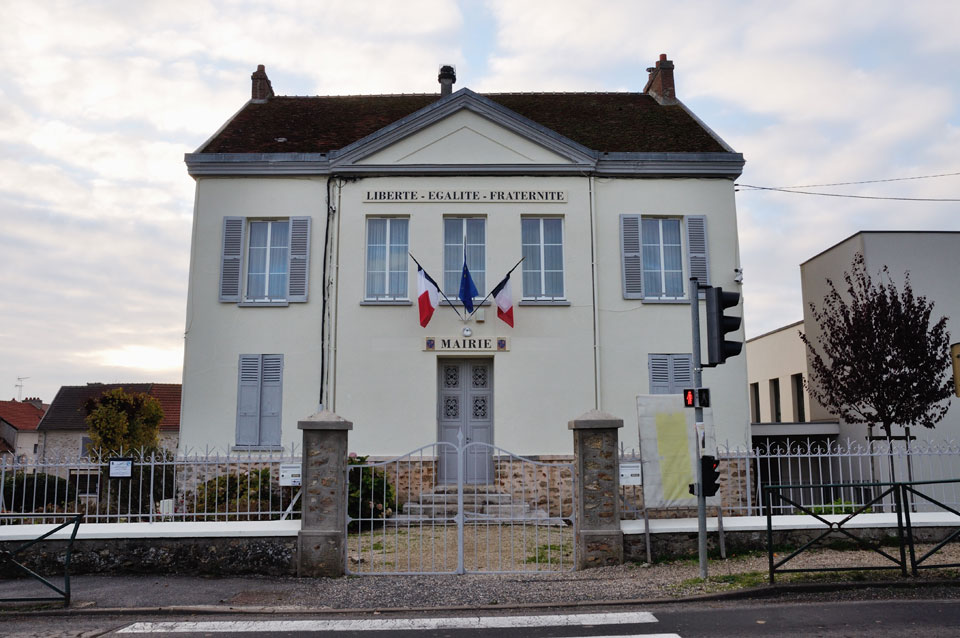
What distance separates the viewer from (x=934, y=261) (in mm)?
19406

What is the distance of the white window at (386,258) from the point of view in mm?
16125

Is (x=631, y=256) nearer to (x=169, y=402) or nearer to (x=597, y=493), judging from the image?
Result: (x=597, y=493)

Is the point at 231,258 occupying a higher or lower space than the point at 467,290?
higher

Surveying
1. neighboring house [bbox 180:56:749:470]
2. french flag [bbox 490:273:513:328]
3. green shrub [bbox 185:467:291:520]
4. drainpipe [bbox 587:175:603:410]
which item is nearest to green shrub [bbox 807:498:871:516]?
neighboring house [bbox 180:56:749:470]

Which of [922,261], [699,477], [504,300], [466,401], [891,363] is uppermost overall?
[922,261]

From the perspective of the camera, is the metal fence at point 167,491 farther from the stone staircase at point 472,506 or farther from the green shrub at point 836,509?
the green shrub at point 836,509

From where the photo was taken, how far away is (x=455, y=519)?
1055 cm

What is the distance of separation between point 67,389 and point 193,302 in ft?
116

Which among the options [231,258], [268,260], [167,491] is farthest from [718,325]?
[167,491]

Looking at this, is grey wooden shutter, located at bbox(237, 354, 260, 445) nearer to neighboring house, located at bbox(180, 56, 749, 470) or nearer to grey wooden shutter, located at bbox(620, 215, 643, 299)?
neighboring house, located at bbox(180, 56, 749, 470)

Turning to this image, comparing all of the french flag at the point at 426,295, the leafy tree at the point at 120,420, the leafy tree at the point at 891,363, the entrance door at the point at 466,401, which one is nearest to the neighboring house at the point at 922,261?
the leafy tree at the point at 891,363

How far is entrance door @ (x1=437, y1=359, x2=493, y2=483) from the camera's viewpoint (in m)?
15.9

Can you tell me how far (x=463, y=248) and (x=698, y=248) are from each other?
480cm

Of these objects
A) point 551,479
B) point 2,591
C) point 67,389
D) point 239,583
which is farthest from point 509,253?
point 67,389
